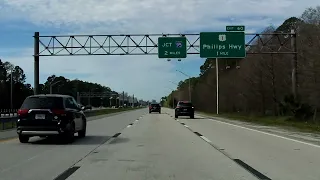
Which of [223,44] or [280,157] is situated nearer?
[280,157]

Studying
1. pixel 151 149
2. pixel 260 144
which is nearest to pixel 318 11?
pixel 260 144

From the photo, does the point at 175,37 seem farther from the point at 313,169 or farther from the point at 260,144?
the point at 313,169

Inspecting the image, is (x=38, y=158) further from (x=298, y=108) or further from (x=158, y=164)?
(x=298, y=108)

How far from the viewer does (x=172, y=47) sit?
132ft

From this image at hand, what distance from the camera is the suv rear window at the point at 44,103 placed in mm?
16547

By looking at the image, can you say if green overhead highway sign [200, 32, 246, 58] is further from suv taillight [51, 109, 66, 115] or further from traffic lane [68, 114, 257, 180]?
suv taillight [51, 109, 66, 115]

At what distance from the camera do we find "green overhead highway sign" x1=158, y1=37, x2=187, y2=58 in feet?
131

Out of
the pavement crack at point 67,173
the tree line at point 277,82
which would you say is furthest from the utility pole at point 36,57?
the pavement crack at point 67,173

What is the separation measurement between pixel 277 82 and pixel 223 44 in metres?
23.8

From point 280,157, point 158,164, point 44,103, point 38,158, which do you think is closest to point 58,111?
point 44,103

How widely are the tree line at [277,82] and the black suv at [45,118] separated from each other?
96.0ft

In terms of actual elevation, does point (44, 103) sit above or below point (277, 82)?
below

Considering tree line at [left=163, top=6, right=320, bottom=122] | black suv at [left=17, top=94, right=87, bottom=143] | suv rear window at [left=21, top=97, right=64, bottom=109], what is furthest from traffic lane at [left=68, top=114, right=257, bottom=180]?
tree line at [left=163, top=6, right=320, bottom=122]

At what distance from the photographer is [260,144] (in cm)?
1652
